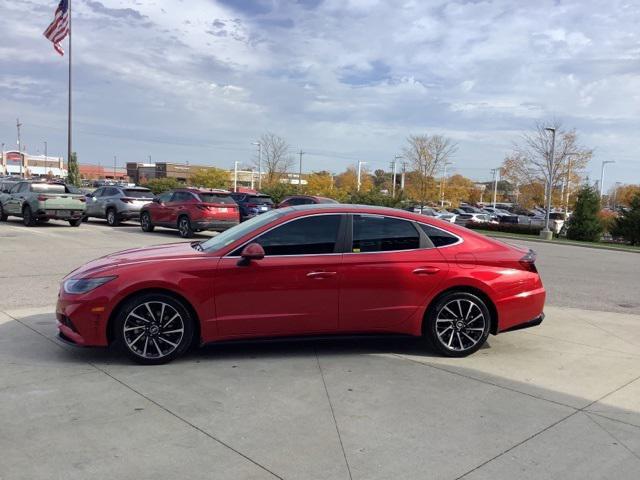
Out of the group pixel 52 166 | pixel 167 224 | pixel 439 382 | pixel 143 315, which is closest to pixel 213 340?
pixel 143 315

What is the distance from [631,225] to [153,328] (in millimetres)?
35063

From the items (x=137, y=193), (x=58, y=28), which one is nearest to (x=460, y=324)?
(x=137, y=193)

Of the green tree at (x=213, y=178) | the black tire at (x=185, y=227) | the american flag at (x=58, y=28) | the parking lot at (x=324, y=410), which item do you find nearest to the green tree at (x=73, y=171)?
the american flag at (x=58, y=28)

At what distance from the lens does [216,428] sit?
3865 millimetres

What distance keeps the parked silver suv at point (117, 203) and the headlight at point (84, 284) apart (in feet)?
56.9

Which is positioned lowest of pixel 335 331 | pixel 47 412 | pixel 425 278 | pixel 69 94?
pixel 47 412

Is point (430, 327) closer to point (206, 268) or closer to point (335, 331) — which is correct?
point (335, 331)

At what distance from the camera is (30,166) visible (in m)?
135

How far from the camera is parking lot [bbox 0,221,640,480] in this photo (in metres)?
3.42

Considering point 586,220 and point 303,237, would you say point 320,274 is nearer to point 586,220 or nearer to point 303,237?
point 303,237

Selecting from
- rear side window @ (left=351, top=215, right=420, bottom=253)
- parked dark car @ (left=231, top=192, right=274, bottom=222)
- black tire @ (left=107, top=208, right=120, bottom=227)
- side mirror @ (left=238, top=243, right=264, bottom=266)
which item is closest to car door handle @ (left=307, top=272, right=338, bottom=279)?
rear side window @ (left=351, top=215, right=420, bottom=253)

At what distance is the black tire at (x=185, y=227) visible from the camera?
721 inches

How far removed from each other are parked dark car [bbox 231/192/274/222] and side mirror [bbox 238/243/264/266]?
19563 mm

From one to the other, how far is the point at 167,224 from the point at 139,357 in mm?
14495
